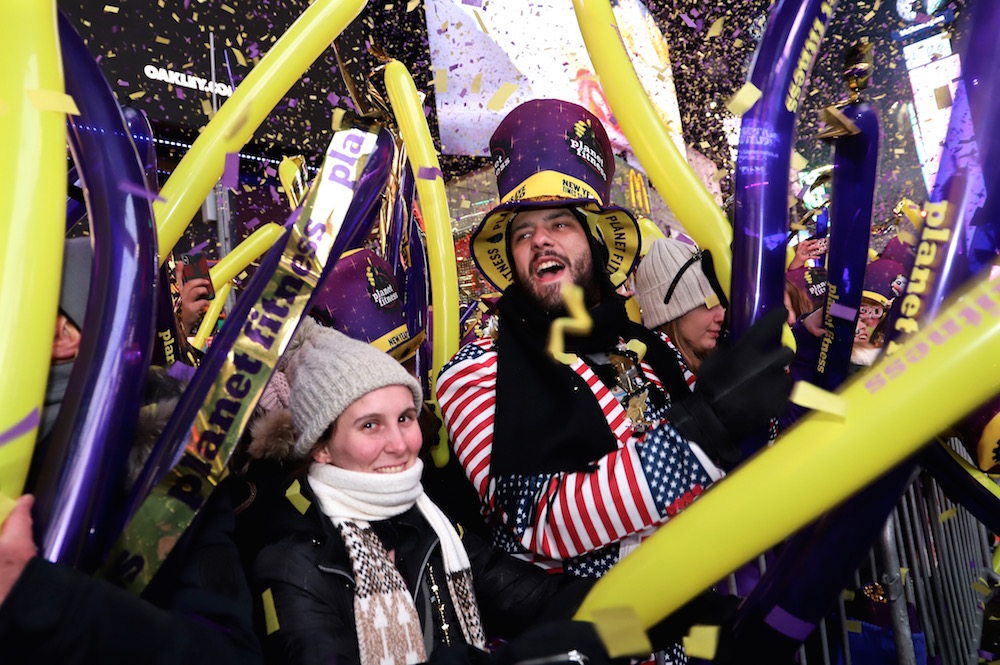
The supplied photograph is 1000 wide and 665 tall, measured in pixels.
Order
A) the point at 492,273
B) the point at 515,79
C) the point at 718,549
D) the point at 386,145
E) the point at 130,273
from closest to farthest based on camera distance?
1. the point at 718,549
2. the point at 130,273
3. the point at 386,145
4. the point at 492,273
5. the point at 515,79

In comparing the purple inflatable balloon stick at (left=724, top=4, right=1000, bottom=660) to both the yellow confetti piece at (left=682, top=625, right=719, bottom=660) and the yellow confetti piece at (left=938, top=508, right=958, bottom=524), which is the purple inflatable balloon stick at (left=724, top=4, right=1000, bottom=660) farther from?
the yellow confetti piece at (left=938, top=508, right=958, bottom=524)

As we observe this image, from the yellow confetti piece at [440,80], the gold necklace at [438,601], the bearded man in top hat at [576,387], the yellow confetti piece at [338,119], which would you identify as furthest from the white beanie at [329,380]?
the yellow confetti piece at [440,80]

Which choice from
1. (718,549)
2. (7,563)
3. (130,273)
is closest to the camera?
(7,563)

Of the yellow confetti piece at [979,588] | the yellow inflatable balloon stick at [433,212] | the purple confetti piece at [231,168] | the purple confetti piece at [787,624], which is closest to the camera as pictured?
the purple confetti piece at [787,624]

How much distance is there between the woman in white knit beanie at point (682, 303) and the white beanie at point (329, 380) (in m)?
1.11

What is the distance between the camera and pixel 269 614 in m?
1.37

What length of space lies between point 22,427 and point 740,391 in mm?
907

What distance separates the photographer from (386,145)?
4.47ft

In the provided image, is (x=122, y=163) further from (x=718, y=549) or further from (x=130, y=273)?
(x=718, y=549)

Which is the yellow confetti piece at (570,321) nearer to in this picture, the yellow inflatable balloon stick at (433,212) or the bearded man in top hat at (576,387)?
the bearded man in top hat at (576,387)

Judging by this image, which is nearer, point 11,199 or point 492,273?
point 11,199

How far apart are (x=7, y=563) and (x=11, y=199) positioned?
400 mm

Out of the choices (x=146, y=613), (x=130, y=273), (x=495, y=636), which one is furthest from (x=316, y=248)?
(x=495, y=636)

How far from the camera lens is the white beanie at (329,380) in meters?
1.59
